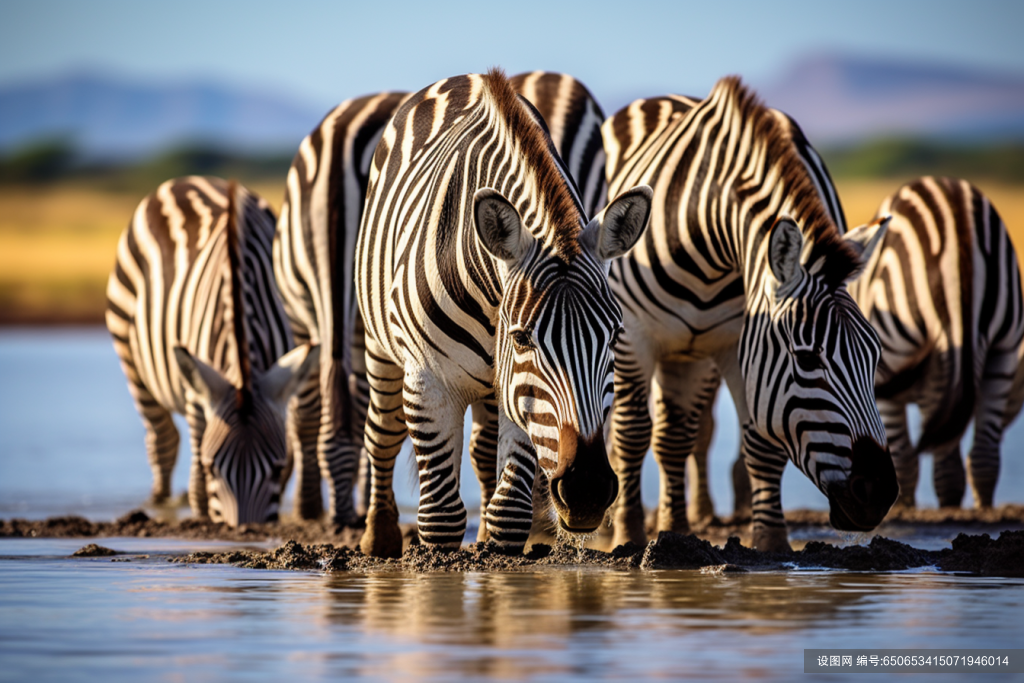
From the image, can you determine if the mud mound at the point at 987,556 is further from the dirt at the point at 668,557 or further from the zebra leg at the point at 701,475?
the zebra leg at the point at 701,475

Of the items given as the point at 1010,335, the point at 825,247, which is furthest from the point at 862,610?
the point at 1010,335

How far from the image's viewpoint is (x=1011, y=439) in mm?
17734

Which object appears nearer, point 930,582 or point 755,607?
point 755,607

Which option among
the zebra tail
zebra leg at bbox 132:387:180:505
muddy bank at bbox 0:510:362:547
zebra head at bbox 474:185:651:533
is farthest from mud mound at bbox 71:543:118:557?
the zebra tail

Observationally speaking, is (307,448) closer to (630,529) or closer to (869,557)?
(630,529)

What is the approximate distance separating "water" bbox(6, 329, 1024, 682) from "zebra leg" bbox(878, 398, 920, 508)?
14.0ft

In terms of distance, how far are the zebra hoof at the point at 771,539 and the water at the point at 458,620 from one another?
1.19 m

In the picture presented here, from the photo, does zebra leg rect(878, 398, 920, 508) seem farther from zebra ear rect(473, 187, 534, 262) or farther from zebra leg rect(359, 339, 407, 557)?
zebra ear rect(473, 187, 534, 262)

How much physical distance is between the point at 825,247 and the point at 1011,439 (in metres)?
11.9

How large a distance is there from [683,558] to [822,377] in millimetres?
1067

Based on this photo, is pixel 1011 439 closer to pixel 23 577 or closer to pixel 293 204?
pixel 293 204

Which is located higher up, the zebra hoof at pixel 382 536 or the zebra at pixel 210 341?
the zebra at pixel 210 341

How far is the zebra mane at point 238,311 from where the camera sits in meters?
8.95

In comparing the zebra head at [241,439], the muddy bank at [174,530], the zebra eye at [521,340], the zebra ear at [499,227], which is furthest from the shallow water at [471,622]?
the zebra head at [241,439]
